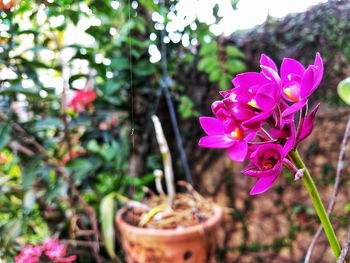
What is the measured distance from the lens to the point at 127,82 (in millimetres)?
1069

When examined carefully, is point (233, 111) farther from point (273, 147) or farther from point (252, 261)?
point (252, 261)

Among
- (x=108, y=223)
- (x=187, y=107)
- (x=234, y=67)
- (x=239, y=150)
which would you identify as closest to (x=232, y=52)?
(x=234, y=67)

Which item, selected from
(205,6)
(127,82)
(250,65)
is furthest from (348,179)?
(127,82)

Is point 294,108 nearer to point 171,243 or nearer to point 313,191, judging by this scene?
point 313,191

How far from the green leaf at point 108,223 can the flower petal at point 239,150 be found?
0.70m

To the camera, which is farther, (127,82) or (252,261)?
(127,82)

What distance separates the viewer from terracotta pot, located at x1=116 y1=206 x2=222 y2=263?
0.74 meters

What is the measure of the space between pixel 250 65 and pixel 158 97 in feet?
1.22

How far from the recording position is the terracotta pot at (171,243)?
2.44 ft

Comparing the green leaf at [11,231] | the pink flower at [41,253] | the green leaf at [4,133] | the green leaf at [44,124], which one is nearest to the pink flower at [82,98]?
the green leaf at [44,124]

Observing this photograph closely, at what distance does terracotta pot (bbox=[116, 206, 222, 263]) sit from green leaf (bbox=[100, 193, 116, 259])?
0.28 feet

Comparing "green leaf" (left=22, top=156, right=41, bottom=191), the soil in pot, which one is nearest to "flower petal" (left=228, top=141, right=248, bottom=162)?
the soil in pot

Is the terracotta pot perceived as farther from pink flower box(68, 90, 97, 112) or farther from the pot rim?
pink flower box(68, 90, 97, 112)

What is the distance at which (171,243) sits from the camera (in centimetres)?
75
